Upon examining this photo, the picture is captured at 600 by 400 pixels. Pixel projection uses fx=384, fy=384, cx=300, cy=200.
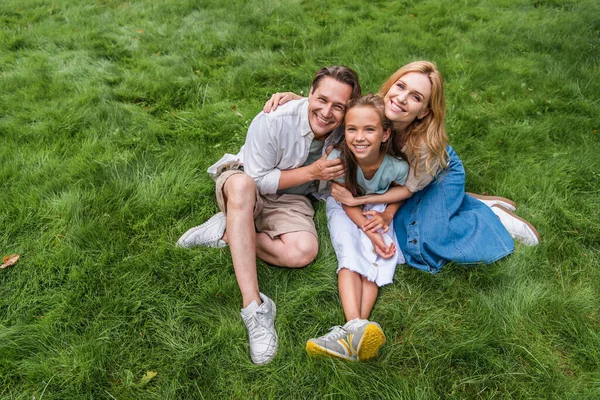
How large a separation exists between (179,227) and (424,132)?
1.88 meters

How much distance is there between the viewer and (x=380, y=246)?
8.70ft

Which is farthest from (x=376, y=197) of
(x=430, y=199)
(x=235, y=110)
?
(x=235, y=110)

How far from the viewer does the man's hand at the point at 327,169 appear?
8.07ft

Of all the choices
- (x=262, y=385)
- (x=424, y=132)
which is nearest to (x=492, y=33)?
(x=424, y=132)

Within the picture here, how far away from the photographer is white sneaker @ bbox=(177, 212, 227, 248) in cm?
272

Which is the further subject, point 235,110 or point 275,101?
point 235,110

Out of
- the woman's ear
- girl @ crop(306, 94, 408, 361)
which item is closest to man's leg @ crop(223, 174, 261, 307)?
girl @ crop(306, 94, 408, 361)

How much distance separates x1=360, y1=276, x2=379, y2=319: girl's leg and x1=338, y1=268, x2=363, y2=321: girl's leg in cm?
→ 3

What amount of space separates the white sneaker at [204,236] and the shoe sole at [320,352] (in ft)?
3.19

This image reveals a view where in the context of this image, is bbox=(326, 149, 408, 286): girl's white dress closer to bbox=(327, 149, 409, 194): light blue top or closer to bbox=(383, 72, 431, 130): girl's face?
bbox=(327, 149, 409, 194): light blue top

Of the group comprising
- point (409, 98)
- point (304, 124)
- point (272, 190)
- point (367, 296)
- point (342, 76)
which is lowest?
point (367, 296)

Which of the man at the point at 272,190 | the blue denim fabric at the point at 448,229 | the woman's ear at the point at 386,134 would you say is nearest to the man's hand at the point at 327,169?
the man at the point at 272,190

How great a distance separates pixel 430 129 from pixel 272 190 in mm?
1124

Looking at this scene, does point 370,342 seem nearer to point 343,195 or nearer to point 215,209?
point 343,195
